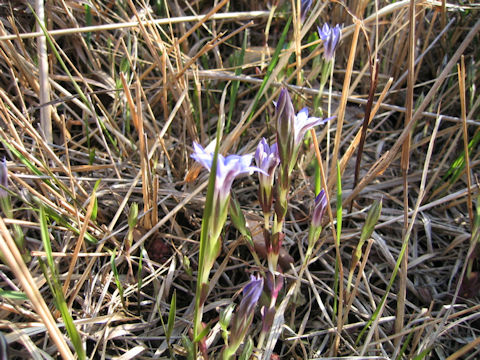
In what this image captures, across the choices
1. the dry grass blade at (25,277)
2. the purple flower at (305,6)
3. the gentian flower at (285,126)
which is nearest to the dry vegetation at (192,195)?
the dry grass blade at (25,277)

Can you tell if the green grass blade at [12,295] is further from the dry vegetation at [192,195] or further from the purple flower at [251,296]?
the purple flower at [251,296]

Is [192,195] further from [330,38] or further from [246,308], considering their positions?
[330,38]

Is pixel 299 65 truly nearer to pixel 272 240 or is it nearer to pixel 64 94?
pixel 272 240

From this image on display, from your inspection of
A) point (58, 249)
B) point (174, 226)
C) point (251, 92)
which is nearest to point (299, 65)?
point (251, 92)

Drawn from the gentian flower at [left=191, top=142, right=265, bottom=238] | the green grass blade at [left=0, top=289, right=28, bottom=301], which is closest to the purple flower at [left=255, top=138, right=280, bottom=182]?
the gentian flower at [left=191, top=142, right=265, bottom=238]

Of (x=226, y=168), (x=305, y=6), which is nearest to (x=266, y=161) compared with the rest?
(x=226, y=168)

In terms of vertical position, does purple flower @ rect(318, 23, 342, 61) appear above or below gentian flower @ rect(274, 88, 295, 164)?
above

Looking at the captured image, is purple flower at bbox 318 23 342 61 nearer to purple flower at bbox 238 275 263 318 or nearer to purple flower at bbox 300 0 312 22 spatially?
purple flower at bbox 300 0 312 22

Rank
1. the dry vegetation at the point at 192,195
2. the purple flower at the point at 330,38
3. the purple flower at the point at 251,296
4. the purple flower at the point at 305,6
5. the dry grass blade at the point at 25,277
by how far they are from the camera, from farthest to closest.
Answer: the purple flower at the point at 305,6 → the purple flower at the point at 330,38 → the dry vegetation at the point at 192,195 → the purple flower at the point at 251,296 → the dry grass blade at the point at 25,277
